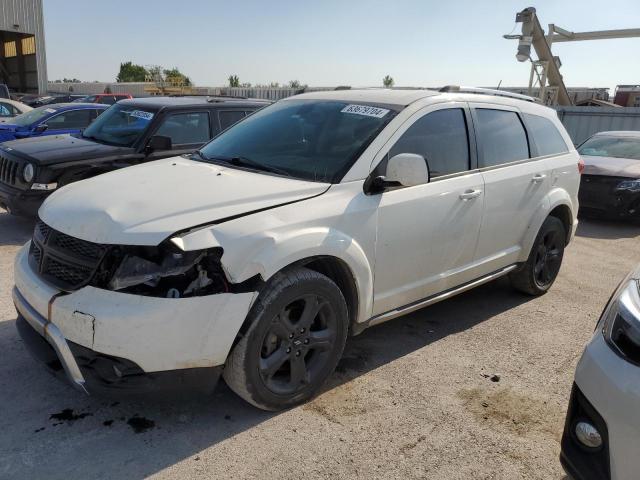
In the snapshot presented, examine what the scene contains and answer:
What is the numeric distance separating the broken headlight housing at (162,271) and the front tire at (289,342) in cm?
30

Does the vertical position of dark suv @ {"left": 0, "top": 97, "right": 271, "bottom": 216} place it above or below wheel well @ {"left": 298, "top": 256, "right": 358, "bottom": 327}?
above

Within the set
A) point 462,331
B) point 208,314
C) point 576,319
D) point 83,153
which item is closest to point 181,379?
point 208,314

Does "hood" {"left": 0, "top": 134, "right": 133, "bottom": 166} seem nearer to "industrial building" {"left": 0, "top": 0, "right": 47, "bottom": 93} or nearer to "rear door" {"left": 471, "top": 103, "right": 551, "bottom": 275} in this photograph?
"rear door" {"left": 471, "top": 103, "right": 551, "bottom": 275}

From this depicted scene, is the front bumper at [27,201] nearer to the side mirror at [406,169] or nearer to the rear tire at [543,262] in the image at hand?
the side mirror at [406,169]

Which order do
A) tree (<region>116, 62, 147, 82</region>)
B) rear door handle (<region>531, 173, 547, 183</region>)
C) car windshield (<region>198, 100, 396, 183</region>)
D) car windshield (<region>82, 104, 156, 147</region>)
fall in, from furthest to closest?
tree (<region>116, 62, 147, 82</region>)
car windshield (<region>82, 104, 156, 147</region>)
rear door handle (<region>531, 173, 547, 183</region>)
car windshield (<region>198, 100, 396, 183</region>)

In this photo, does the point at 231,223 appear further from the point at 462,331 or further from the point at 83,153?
the point at 83,153

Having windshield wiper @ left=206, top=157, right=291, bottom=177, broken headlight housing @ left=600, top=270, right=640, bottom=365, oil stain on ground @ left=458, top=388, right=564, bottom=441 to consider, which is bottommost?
oil stain on ground @ left=458, top=388, right=564, bottom=441

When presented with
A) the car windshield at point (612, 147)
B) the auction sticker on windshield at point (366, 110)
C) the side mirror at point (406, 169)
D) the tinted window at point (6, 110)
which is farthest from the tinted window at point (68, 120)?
the car windshield at point (612, 147)

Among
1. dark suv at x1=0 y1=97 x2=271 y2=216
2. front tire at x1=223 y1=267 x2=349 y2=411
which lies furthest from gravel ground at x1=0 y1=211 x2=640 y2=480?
dark suv at x1=0 y1=97 x2=271 y2=216

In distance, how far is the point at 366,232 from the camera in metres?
3.27

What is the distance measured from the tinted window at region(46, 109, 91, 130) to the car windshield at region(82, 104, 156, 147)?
3272 mm

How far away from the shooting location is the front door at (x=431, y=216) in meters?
3.46

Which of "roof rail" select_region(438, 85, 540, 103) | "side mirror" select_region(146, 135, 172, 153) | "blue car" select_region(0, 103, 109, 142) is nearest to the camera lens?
"roof rail" select_region(438, 85, 540, 103)

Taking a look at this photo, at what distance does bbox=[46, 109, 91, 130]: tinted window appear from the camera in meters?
10.4
